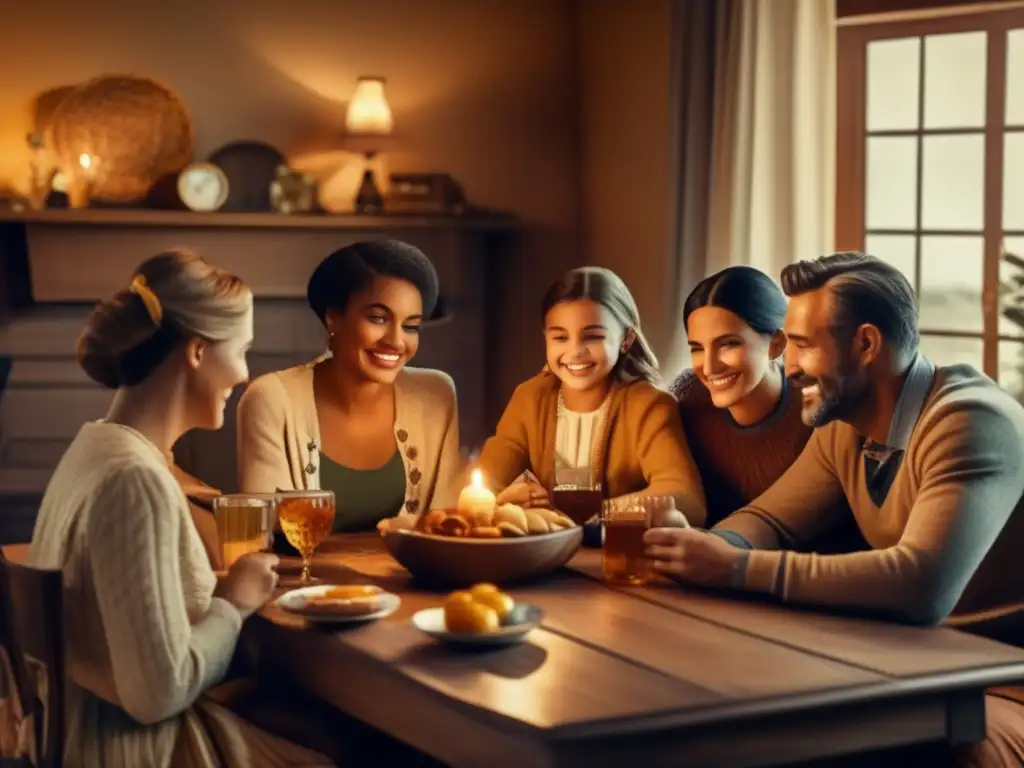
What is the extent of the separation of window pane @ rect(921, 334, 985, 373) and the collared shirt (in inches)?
93.6

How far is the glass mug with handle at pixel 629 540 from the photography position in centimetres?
254

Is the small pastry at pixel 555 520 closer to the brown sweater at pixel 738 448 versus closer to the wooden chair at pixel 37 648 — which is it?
the brown sweater at pixel 738 448

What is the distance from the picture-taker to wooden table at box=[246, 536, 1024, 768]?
6.05ft

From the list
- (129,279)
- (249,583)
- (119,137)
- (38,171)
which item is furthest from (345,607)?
(38,171)

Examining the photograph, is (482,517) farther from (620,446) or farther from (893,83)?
(893,83)

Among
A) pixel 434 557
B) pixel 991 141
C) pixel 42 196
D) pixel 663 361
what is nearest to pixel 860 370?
pixel 434 557

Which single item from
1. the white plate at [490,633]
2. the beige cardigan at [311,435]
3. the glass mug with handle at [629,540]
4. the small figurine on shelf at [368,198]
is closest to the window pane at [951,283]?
the small figurine on shelf at [368,198]

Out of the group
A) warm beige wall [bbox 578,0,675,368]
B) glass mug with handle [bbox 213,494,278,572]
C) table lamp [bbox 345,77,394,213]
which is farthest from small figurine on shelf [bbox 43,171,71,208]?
glass mug with handle [bbox 213,494,278,572]

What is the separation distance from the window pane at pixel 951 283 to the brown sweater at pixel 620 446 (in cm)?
211

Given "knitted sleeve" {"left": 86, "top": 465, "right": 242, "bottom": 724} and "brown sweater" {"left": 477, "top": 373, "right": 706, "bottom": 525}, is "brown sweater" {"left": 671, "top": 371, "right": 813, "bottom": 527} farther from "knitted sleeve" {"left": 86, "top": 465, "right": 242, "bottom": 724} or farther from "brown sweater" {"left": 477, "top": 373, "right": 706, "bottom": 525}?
"knitted sleeve" {"left": 86, "top": 465, "right": 242, "bottom": 724}

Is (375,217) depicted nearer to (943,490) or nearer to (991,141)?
(991,141)

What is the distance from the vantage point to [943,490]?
2.30 meters

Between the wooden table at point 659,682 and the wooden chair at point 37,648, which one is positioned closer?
the wooden table at point 659,682

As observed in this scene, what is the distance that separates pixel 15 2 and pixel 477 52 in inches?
69.5
